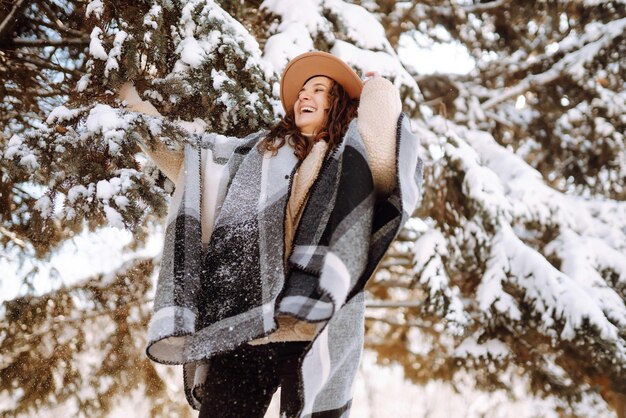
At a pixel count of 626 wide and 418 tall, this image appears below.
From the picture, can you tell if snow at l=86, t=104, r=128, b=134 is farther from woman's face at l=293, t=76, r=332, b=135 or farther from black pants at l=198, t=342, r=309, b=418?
black pants at l=198, t=342, r=309, b=418

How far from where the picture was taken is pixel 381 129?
5.26 ft

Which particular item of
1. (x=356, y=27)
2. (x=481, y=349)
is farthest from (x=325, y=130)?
(x=481, y=349)

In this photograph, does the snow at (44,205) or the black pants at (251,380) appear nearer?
the black pants at (251,380)

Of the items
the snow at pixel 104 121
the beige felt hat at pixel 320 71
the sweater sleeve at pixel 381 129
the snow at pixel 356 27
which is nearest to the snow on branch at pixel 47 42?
the snow at pixel 104 121

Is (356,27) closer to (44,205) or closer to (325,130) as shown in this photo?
(325,130)

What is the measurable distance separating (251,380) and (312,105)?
1026mm

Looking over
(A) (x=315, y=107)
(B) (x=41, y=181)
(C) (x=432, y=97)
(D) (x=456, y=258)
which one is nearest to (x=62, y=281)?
(B) (x=41, y=181)

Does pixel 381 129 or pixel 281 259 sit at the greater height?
pixel 381 129

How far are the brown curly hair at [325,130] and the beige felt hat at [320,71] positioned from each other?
4 cm

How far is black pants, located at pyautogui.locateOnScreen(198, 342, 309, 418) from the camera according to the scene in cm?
163

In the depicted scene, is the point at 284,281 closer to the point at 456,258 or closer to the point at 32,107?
the point at 32,107

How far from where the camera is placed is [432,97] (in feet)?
21.0

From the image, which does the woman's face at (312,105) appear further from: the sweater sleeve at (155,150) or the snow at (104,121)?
the snow at (104,121)

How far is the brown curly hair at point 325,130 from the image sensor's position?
1866 millimetres
